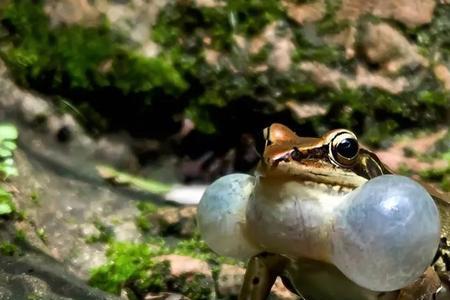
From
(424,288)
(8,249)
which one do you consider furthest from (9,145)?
(424,288)

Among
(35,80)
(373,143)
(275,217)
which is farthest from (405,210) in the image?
(35,80)

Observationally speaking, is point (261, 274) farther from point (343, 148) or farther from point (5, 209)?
point (5, 209)

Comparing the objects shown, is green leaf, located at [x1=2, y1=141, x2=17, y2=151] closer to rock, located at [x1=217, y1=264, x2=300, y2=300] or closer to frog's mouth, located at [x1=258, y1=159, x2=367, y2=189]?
rock, located at [x1=217, y1=264, x2=300, y2=300]

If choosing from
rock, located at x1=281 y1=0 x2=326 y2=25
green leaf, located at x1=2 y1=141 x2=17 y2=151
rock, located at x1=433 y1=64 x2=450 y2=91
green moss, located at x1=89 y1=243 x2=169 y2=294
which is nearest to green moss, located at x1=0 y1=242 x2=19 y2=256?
green moss, located at x1=89 y1=243 x2=169 y2=294

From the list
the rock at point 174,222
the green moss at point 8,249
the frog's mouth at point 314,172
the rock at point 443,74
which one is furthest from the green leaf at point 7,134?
the rock at point 443,74

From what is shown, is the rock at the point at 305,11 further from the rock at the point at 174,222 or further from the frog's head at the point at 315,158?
the frog's head at the point at 315,158
